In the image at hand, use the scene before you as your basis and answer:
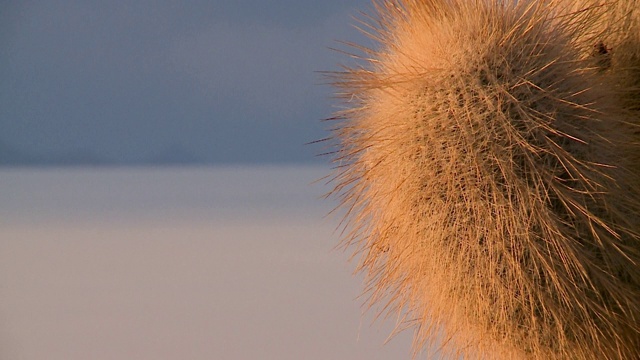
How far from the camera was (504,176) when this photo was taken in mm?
1528

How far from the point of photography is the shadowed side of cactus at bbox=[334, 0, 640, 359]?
1.54 meters

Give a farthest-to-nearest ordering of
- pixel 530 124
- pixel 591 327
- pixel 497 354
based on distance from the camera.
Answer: pixel 497 354 → pixel 591 327 → pixel 530 124

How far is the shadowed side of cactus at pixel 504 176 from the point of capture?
5.06 feet

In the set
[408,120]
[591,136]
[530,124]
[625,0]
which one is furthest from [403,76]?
[625,0]

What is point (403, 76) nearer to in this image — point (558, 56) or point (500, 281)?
point (558, 56)

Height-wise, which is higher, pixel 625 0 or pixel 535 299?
pixel 625 0

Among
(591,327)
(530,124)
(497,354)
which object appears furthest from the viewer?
(497,354)

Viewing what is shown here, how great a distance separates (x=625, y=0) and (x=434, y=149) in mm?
778

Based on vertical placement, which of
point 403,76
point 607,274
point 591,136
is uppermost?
point 403,76

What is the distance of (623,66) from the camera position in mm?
1865

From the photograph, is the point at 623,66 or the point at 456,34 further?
the point at 623,66

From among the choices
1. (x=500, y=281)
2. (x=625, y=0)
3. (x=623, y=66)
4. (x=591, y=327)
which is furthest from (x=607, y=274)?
(x=625, y=0)

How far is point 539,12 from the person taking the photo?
172 cm

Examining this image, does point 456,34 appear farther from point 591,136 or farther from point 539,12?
point 591,136
